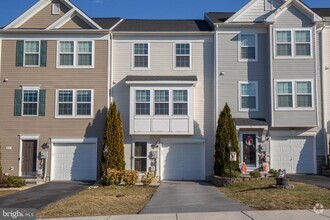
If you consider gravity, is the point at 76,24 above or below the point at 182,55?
above

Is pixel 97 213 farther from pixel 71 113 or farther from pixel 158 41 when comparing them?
pixel 158 41

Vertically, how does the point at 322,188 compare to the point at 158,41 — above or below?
below

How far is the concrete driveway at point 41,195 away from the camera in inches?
533

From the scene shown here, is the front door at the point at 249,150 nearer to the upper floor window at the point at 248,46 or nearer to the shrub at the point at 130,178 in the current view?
the upper floor window at the point at 248,46

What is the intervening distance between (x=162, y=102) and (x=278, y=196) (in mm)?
9830

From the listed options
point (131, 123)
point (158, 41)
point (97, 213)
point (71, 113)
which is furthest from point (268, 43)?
point (97, 213)

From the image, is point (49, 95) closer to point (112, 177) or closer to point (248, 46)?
point (112, 177)

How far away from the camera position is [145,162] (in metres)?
21.8

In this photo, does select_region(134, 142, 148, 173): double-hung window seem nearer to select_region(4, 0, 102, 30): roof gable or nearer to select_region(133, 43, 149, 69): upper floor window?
select_region(133, 43, 149, 69): upper floor window

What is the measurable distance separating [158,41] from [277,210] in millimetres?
13948

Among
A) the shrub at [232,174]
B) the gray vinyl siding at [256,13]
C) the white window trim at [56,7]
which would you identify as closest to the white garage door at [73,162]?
the shrub at [232,174]

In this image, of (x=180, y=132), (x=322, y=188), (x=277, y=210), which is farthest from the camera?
(x=180, y=132)

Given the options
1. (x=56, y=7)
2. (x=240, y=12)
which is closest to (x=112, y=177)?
(x=56, y=7)

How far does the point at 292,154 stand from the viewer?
21.6 metres
